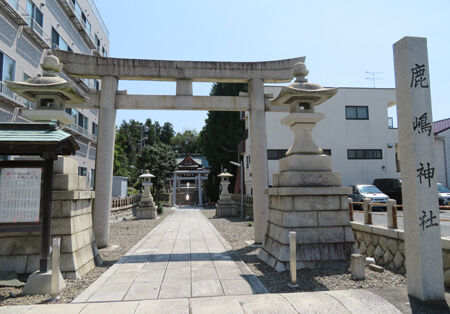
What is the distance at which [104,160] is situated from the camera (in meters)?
8.66

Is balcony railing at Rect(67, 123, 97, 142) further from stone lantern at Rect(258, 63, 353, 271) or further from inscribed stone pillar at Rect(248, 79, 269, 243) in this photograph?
stone lantern at Rect(258, 63, 353, 271)

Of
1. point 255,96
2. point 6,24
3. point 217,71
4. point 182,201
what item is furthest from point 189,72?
point 182,201

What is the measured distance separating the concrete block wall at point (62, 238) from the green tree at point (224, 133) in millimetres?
26561

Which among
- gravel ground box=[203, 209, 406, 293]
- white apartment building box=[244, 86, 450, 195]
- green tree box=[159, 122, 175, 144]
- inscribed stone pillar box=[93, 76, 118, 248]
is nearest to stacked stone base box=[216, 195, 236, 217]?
white apartment building box=[244, 86, 450, 195]

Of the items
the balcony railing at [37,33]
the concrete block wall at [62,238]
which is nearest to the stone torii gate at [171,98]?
the concrete block wall at [62,238]

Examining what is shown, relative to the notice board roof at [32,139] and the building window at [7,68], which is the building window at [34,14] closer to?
the building window at [7,68]

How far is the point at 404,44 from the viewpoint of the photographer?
14.6 ft

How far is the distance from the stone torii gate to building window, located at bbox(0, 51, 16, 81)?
Result: 6.64 metres

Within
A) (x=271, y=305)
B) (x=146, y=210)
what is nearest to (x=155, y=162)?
(x=146, y=210)

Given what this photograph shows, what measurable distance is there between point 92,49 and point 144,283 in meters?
25.8

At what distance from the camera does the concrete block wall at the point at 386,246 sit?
5.04m

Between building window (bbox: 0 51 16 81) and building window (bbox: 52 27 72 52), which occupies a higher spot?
building window (bbox: 52 27 72 52)

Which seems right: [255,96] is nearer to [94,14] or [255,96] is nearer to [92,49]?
[92,49]

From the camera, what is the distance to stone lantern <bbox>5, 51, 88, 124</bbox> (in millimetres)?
6461
